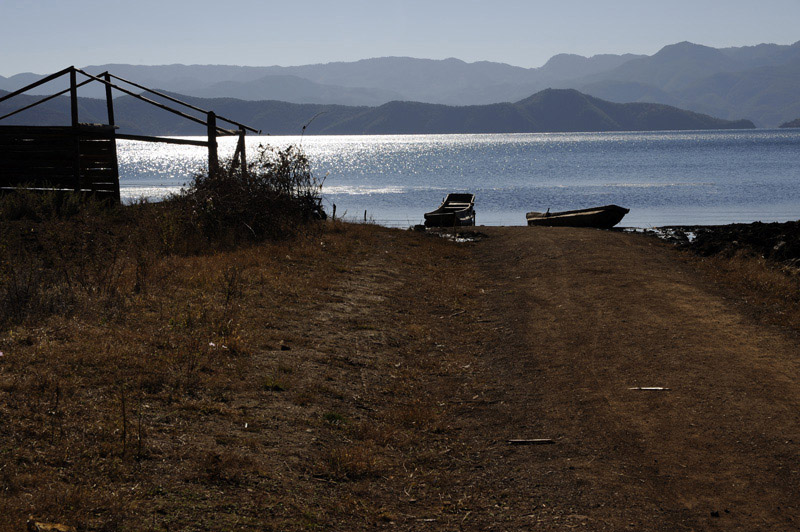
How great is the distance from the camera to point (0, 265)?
9844 millimetres

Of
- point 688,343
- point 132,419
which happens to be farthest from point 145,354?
point 688,343

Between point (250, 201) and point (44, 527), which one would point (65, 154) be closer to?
point (250, 201)

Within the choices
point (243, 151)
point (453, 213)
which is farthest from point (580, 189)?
point (243, 151)

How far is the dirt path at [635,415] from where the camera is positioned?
510 centimetres

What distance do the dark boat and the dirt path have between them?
53.9ft

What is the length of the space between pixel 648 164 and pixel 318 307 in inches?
3965

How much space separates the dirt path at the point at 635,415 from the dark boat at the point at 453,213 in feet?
53.9

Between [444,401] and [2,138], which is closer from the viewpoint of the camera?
[444,401]

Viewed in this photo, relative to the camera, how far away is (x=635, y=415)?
22.4ft

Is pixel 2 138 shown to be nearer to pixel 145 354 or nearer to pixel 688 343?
pixel 145 354

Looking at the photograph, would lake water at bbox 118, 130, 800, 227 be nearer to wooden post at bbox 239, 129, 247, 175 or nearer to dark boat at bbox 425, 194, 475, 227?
dark boat at bbox 425, 194, 475, 227

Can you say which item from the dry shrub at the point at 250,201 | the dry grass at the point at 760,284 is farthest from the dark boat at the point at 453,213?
the dry grass at the point at 760,284

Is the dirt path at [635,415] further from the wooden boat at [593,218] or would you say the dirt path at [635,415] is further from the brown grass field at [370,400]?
the wooden boat at [593,218]

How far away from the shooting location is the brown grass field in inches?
196
